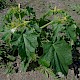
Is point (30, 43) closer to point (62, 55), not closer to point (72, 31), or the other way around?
point (62, 55)

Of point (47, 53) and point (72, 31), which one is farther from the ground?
point (72, 31)

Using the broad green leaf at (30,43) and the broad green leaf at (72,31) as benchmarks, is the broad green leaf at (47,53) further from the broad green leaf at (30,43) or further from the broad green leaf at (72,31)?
the broad green leaf at (72,31)

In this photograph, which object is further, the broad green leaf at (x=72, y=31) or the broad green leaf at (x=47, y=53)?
the broad green leaf at (x=72, y=31)

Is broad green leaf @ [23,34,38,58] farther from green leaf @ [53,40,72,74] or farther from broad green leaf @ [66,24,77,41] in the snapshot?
broad green leaf @ [66,24,77,41]

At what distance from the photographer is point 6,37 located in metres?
2.39

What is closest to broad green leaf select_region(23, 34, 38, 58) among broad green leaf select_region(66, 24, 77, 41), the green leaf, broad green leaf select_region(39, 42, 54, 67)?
broad green leaf select_region(39, 42, 54, 67)

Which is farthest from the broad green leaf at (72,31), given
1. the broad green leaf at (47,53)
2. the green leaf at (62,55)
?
the broad green leaf at (47,53)

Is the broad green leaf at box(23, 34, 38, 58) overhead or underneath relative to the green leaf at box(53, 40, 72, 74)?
overhead

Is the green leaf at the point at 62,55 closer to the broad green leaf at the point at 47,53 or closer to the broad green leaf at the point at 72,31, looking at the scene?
the broad green leaf at the point at 47,53

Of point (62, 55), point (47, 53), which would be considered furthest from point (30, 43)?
point (62, 55)

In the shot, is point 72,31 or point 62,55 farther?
point 72,31

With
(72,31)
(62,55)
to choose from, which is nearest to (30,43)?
(62,55)

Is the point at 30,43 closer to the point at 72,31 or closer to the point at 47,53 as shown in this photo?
the point at 47,53

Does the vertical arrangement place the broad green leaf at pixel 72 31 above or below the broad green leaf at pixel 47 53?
above
